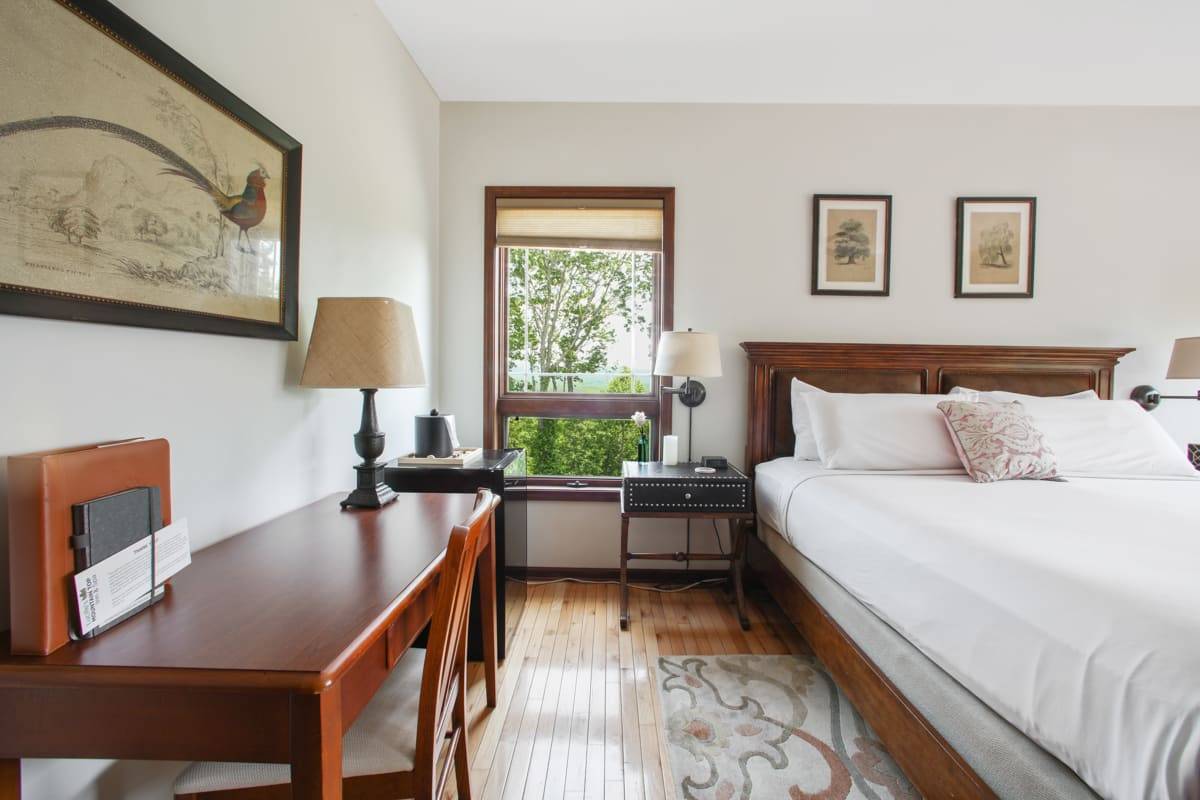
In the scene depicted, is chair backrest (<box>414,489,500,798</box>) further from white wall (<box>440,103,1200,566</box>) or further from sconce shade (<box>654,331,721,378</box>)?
white wall (<box>440,103,1200,566</box>)

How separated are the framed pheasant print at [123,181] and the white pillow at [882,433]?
7.62ft

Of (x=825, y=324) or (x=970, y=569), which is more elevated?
(x=825, y=324)

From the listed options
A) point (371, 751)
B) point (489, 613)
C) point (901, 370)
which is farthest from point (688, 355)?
point (371, 751)

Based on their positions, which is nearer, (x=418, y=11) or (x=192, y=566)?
(x=192, y=566)

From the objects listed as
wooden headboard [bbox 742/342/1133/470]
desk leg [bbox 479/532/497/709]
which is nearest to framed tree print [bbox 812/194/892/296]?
wooden headboard [bbox 742/342/1133/470]

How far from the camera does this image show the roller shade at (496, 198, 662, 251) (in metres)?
3.08

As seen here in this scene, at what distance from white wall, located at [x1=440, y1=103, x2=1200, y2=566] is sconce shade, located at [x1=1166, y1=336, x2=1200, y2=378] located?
0.89ft

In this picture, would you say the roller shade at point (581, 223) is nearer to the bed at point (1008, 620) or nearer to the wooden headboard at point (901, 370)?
the wooden headboard at point (901, 370)

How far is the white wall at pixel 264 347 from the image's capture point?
999 millimetres

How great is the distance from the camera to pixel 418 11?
2.34 metres

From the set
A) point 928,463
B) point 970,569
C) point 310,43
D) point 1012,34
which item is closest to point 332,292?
point 310,43

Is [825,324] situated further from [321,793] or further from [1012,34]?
[321,793]

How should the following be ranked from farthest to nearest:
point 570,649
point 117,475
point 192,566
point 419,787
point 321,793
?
point 570,649 < point 192,566 < point 419,787 < point 117,475 < point 321,793

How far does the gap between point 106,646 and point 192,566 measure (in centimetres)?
41
